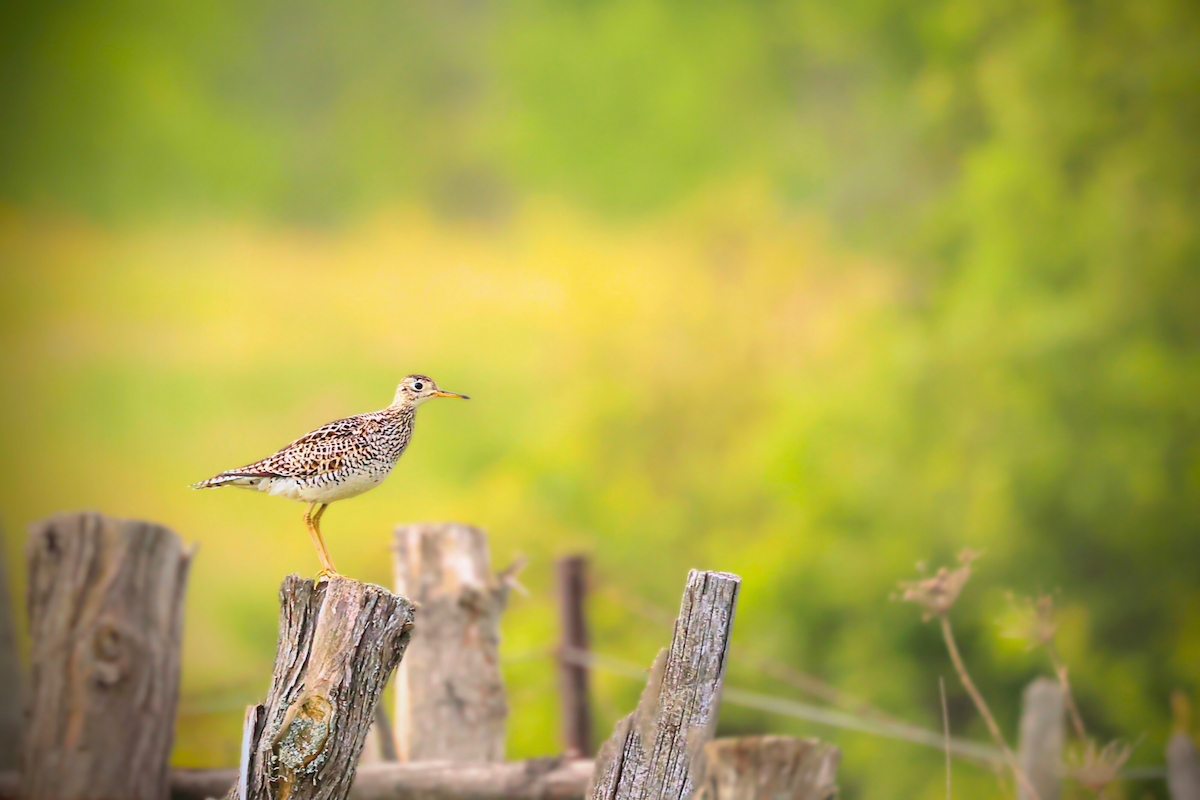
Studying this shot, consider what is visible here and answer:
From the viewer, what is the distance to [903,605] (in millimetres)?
6648

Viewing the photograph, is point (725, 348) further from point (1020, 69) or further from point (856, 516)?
point (1020, 69)

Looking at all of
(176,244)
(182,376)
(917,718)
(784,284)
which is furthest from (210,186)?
(917,718)

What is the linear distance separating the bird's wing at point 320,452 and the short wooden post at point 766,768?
1.38 meters

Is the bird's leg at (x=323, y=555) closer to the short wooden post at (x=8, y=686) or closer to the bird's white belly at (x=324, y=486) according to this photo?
the bird's white belly at (x=324, y=486)

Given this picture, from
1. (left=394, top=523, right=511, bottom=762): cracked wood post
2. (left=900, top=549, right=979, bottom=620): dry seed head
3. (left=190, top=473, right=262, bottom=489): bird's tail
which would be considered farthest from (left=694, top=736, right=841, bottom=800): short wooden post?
(left=394, top=523, right=511, bottom=762): cracked wood post

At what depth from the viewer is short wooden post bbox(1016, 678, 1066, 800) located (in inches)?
119

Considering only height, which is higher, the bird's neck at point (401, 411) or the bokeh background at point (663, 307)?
the bokeh background at point (663, 307)

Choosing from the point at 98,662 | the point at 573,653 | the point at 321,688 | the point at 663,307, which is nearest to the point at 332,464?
the point at 321,688

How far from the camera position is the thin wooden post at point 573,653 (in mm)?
4309

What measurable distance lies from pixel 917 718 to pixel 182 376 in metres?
5.71

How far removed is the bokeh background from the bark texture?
13.6 ft

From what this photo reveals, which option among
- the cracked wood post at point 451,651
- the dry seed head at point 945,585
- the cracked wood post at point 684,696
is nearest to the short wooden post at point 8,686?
the cracked wood post at point 451,651

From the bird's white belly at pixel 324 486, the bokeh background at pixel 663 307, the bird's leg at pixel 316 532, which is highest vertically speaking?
the bokeh background at pixel 663 307

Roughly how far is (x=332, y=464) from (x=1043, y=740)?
2312 millimetres
